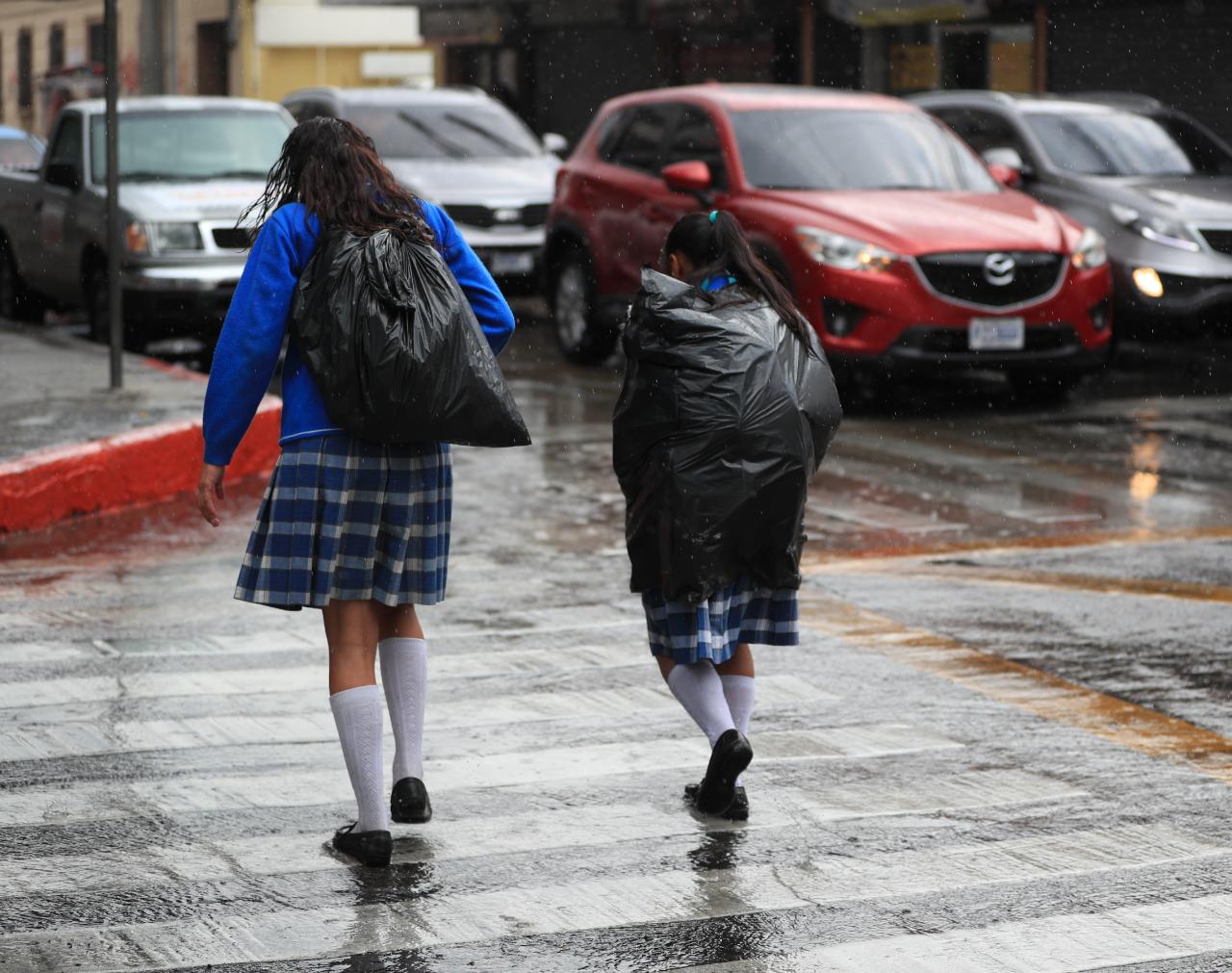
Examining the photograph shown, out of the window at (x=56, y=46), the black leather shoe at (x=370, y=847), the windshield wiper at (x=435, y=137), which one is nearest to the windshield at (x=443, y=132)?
the windshield wiper at (x=435, y=137)

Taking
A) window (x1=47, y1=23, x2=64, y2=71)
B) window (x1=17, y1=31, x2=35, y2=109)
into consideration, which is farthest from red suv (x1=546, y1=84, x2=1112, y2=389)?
window (x1=17, y1=31, x2=35, y2=109)

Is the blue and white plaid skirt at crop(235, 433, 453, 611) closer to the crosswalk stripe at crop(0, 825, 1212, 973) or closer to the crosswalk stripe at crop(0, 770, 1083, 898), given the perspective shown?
the crosswalk stripe at crop(0, 770, 1083, 898)

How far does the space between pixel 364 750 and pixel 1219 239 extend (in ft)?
35.9

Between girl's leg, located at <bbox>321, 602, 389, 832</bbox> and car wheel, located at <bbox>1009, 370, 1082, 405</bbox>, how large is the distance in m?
9.29

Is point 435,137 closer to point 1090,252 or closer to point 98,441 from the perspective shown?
point 1090,252

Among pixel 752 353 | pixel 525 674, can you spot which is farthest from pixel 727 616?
pixel 525 674

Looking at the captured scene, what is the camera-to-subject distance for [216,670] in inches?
253

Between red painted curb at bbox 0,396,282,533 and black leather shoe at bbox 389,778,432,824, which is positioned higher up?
black leather shoe at bbox 389,778,432,824

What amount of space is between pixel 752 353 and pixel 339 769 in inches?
57.5

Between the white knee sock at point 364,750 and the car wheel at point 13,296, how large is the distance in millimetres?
13845

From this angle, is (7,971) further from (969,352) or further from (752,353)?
(969,352)

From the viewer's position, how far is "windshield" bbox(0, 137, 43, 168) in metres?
22.2

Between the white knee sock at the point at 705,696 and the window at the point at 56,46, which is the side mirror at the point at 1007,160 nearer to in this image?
the white knee sock at the point at 705,696

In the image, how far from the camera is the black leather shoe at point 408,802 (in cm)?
491
